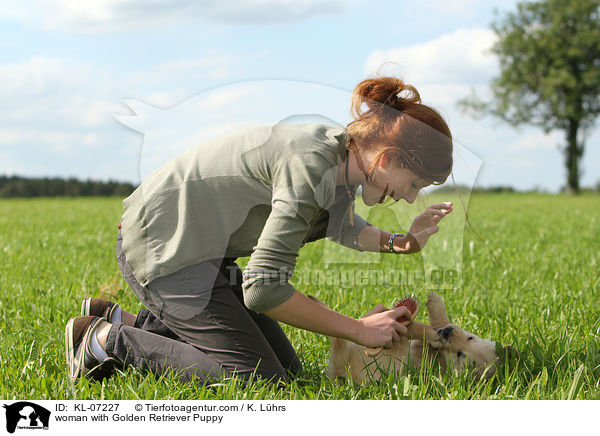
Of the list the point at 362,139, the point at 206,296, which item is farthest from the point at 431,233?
the point at 206,296

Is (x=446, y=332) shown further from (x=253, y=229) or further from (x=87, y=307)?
(x=87, y=307)

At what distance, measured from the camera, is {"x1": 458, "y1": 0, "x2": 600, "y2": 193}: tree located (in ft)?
118

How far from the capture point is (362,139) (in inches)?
92.5

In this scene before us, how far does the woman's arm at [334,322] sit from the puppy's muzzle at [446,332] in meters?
0.30

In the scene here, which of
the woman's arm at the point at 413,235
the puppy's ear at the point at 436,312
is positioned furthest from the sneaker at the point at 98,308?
the puppy's ear at the point at 436,312

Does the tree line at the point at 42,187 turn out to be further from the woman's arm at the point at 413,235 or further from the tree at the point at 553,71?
the tree at the point at 553,71

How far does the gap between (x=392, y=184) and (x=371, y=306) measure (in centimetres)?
170

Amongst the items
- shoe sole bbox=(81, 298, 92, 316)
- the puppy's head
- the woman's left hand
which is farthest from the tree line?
the puppy's head

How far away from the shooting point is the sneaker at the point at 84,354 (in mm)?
2752

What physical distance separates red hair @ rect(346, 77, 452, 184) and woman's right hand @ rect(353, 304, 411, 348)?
0.60 m

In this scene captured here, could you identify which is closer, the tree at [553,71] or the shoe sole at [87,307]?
the shoe sole at [87,307]

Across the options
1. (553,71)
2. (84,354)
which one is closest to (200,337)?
(84,354)
